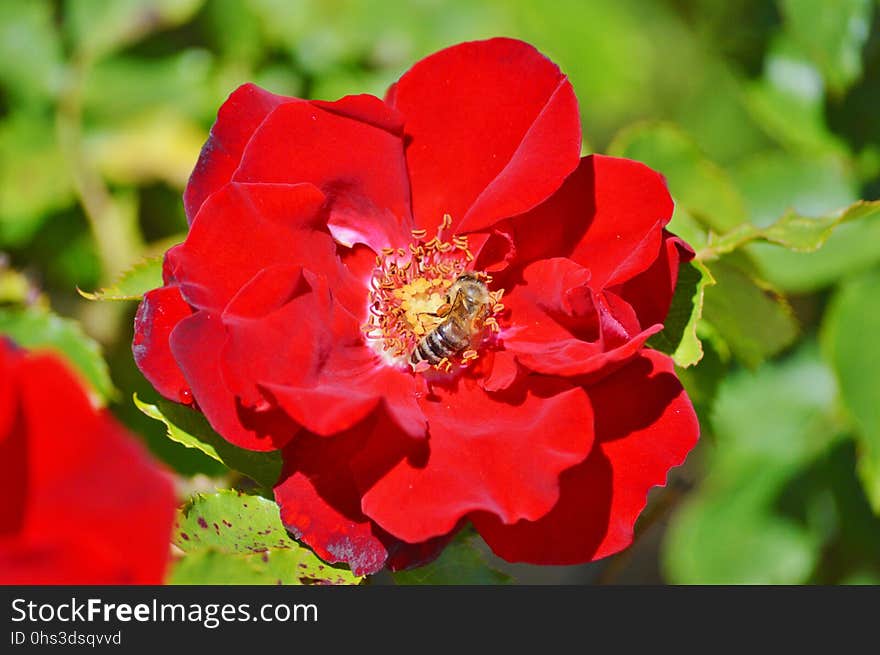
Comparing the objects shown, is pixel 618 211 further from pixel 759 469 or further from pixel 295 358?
pixel 759 469

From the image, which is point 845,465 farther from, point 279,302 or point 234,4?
point 234,4

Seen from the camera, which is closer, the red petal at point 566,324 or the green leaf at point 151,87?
the red petal at point 566,324

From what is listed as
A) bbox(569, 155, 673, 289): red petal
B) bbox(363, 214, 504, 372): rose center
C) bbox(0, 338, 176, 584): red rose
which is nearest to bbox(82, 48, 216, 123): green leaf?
bbox(363, 214, 504, 372): rose center

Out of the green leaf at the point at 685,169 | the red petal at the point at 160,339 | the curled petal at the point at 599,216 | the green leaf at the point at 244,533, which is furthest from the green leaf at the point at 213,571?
the green leaf at the point at 685,169

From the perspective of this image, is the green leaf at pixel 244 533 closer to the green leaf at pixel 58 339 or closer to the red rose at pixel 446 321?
the red rose at pixel 446 321

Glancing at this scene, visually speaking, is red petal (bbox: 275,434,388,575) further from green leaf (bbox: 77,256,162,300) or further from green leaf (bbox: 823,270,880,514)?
green leaf (bbox: 823,270,880,514)

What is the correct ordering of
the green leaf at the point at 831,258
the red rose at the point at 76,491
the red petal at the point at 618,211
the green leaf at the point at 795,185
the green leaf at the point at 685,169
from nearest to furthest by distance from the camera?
1. the red rose at the point at 76,491
2. the red petal at the point at 618,211
3. the green leaf at the point at 685,169
4. the green leaf at the point at 831,258
5. the green leaf at the point at 795,185

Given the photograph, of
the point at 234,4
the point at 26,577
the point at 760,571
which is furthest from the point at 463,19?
the point at 26,577
